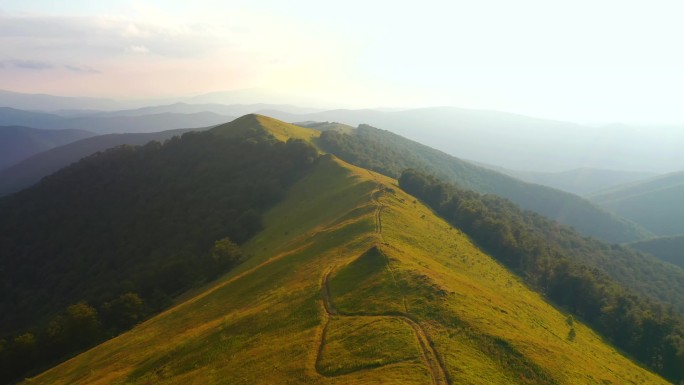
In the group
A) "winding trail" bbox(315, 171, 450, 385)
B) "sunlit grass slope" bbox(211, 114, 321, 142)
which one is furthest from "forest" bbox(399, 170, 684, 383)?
"sunlit grass slope" bbox(211, 114, 321, 142)

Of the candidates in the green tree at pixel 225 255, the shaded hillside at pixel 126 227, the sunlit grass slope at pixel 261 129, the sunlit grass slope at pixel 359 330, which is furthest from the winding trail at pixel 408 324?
the sunlit grass slope at pixel 261 129

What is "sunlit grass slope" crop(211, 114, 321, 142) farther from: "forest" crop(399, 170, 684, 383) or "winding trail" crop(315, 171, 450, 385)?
"winding trail" crop(315, 171, 450, 385)

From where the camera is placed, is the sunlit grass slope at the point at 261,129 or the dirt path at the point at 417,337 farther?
the sunlit grass slope at the point at 261,129

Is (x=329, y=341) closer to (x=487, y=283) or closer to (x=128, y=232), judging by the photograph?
(x=487, y=283)

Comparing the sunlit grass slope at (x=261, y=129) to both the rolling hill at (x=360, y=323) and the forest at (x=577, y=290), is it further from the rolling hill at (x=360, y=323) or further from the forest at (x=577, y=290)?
the rolling hill at (x=360, y=323)

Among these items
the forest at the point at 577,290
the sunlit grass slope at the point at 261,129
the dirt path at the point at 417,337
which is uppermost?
the sunlit grass slope at the point at 261,129

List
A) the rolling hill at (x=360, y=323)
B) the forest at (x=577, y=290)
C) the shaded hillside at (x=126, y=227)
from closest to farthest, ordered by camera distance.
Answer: the rolling hill at (x=360, y=323)
the forest at (x=577, y=290)
the shaded hillside at (x=126, y=227)

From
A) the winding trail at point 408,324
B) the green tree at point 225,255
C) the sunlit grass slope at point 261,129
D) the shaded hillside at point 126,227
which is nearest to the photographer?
the winding trail at point 408,324

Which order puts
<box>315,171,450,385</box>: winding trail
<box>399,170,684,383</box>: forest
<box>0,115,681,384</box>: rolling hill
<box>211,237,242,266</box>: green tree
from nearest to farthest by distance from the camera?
<box>315,171,450,385</box>: winding trail → <box>0,115,681,384</box>: rolling hill → <box>399,170,684,383</box>: forest → <box>211,237,242,266</box>: green tree
